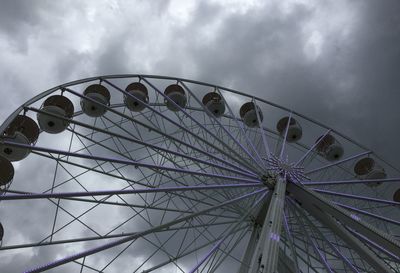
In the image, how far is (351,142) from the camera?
71.2 feet

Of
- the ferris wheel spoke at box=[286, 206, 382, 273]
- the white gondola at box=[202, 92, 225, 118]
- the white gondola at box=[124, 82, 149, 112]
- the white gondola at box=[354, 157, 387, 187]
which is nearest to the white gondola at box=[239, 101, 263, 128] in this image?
the white gondola at box=[202, 92, 225, 118]

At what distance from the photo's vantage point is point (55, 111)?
639 inches

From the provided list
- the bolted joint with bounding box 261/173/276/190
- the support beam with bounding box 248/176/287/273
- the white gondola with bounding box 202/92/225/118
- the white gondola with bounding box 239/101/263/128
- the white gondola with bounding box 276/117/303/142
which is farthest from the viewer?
the white gondola with bounding box 276/117/303/142

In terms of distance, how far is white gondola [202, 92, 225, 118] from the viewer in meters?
21.4

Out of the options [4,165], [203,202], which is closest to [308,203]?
[203,202]

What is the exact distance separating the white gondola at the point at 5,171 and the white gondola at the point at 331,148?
1673cm

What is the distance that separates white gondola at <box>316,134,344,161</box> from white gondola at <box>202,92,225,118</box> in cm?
643

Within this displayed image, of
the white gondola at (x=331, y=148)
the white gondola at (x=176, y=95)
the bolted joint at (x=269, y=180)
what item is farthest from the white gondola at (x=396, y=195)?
the white gondola at (x=176, y=95)

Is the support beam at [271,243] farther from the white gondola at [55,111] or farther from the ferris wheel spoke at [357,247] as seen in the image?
the white gondola at [55,111]

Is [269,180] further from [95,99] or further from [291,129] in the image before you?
[291,129]

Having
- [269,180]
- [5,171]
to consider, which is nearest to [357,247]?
[269,180]

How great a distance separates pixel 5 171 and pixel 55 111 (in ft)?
12.7

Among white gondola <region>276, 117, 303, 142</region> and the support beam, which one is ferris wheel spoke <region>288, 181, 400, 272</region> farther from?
white gondola <region>276, 117, 303, 142</region>

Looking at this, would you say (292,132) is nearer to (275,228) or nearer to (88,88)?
(88,88)
